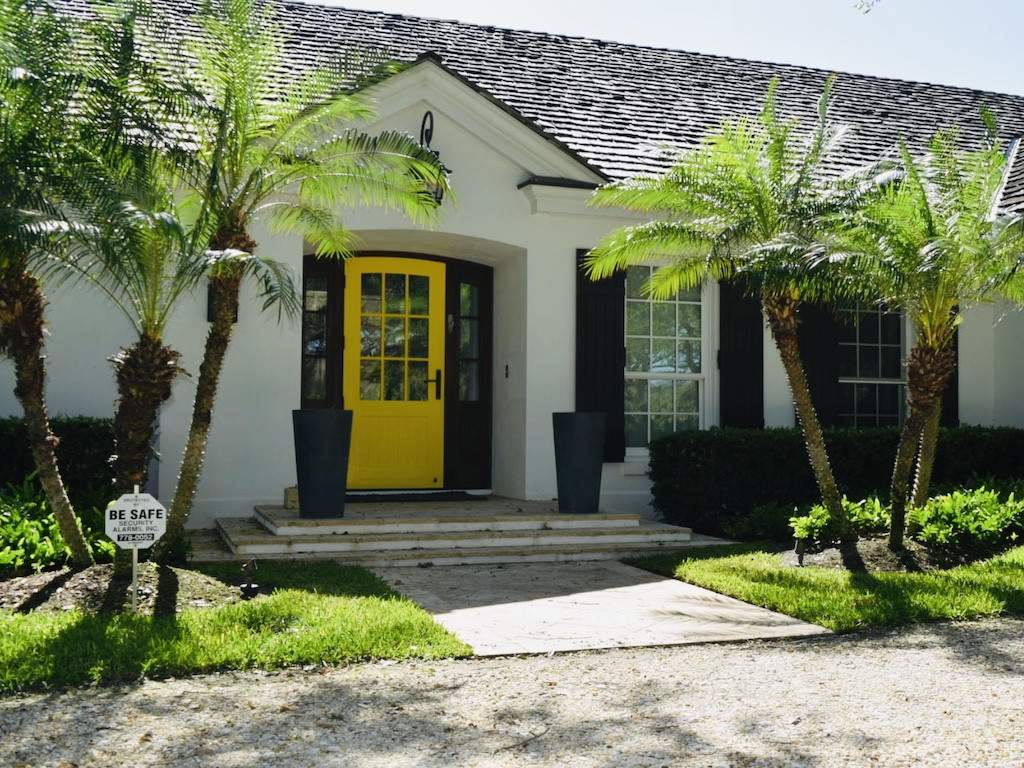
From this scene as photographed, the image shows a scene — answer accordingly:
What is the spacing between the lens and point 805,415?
8141mm

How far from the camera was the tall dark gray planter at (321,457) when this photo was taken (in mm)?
8438

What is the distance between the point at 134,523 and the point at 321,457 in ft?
8.70

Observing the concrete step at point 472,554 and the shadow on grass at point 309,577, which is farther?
the concrete step at point 472,554

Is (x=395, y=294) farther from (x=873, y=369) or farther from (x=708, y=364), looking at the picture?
(x=873, y=369)

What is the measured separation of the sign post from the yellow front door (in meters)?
4.98

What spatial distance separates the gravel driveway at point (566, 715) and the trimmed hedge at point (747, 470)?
183 inches

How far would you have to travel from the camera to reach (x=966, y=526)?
8.04 meters

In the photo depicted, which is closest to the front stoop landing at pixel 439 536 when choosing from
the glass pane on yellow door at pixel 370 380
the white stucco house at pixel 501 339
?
the white stucco house at pixel 501 339

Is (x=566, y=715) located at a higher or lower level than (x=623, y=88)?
lower

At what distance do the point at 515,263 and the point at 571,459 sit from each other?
258cm

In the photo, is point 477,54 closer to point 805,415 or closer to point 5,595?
point 805,415

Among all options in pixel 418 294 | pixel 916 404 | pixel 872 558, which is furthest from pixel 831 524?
pixel 418 294

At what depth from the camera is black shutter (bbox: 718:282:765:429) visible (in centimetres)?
1119

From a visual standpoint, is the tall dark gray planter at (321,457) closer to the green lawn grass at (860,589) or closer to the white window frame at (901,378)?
the green lawn grass at (860,589)
